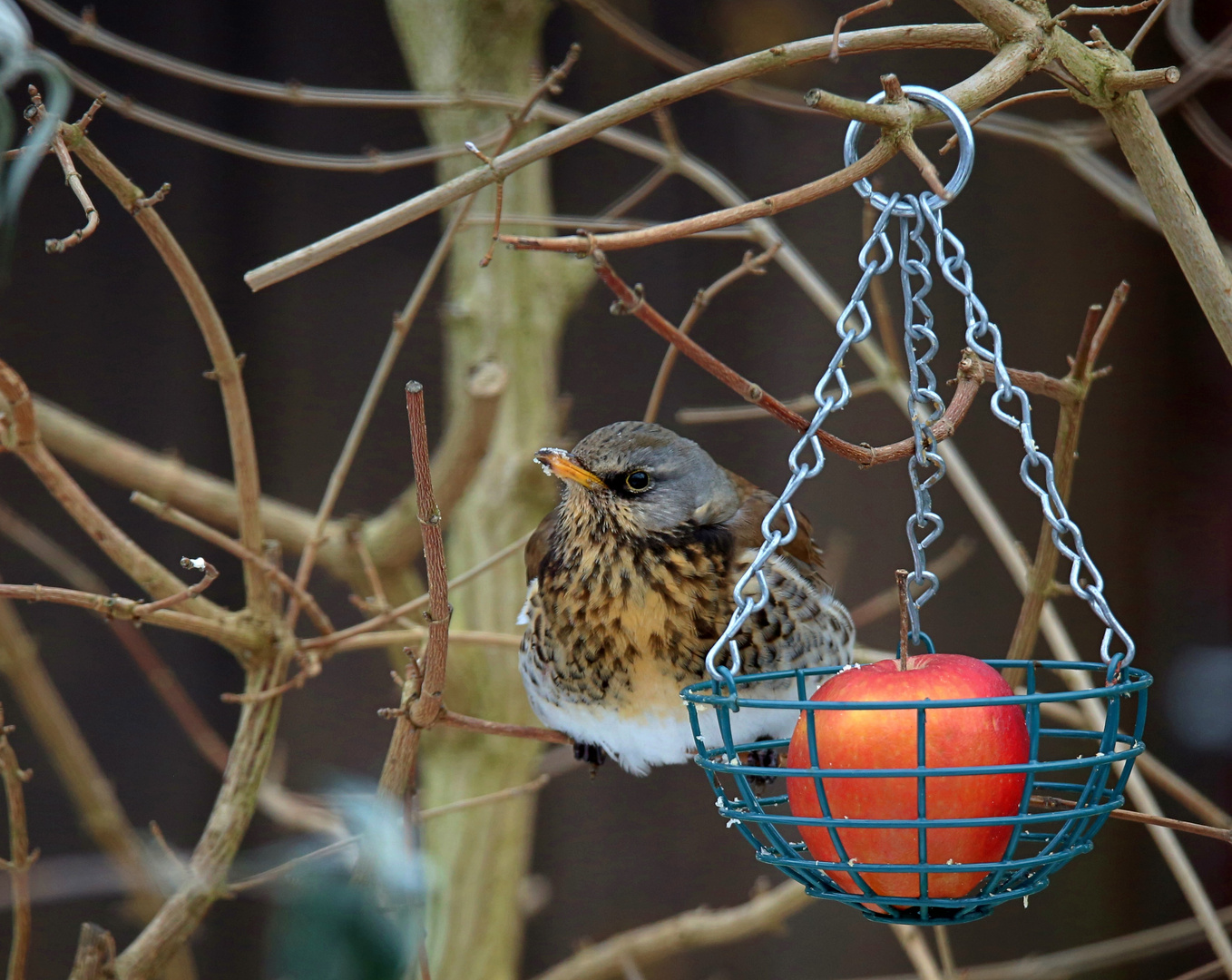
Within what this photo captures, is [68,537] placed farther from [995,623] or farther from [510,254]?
[995,623]

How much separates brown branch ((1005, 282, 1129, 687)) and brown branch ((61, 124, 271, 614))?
0.83 metres

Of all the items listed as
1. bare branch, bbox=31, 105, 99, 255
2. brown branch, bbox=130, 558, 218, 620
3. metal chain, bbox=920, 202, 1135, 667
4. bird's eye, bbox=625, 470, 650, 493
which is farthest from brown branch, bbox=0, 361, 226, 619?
metal chain, bbox=920, 202, 1135, 667

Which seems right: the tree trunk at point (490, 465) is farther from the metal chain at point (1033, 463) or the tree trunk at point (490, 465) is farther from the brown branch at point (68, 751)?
the metal chain at point (1033, 463)

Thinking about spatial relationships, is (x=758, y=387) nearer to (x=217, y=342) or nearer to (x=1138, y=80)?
(x=1138, y=80)

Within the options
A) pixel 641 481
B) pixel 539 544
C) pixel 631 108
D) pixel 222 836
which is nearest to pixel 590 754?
pixel 539 544

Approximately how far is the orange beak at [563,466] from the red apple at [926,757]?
1.51 ft

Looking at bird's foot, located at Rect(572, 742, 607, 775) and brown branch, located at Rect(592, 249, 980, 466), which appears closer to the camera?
brown branch, located at Rect(592, 249, 980, 466)

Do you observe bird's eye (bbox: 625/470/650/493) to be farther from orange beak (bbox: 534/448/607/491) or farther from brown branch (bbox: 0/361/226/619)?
brown branch (bbox: 0/361/226/619)

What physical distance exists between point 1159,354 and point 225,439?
2038 mm

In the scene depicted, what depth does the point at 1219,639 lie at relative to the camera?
106 inches

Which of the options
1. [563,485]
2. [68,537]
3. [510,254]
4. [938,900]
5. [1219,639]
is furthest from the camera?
[1219,639]

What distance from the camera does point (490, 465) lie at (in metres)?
2.09

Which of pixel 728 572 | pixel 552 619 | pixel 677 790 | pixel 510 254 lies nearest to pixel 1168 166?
pixel 728 572

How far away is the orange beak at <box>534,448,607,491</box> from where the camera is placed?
4.45 feet
